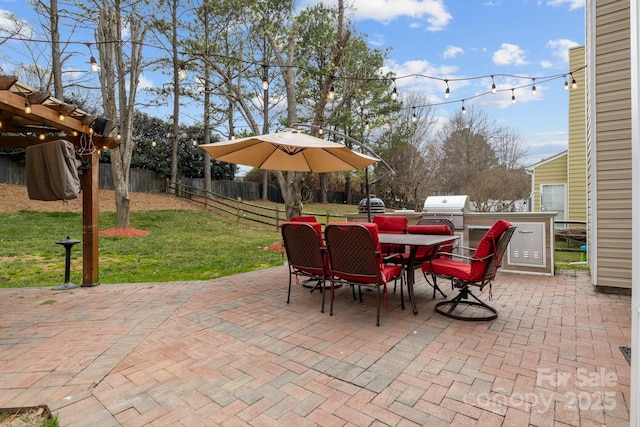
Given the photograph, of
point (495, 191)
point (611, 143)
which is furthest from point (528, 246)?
point (495, 191)

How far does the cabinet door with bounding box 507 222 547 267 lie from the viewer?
529 centimetres

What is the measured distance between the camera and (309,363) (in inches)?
93.4

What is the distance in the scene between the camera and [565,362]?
7.77ft

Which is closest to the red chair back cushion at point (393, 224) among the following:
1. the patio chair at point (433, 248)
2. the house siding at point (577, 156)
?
the patio chair at point (433, 248)

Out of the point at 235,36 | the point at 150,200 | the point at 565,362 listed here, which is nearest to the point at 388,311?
the point at 565,362

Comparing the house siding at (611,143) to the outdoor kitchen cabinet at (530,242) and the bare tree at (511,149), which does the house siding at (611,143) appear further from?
the bare tree at (511,149)

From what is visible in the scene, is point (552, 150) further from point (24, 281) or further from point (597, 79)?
point (24, 281)

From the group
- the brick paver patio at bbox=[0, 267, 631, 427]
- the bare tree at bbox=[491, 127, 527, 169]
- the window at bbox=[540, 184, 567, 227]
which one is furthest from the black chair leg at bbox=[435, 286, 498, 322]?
the bare tree at bbox=[491, 127, 527, 169]

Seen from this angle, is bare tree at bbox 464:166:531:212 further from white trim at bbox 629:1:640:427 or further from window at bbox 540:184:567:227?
white trim at bbox 629:1:640:427

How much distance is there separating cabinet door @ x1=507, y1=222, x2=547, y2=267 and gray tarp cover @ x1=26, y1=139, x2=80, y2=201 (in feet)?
21.3

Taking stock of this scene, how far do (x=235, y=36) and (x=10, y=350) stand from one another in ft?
38.1

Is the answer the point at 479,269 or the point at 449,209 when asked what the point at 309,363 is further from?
the point at 449,209

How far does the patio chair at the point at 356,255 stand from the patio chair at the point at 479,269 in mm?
607

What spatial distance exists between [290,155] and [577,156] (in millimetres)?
9240
